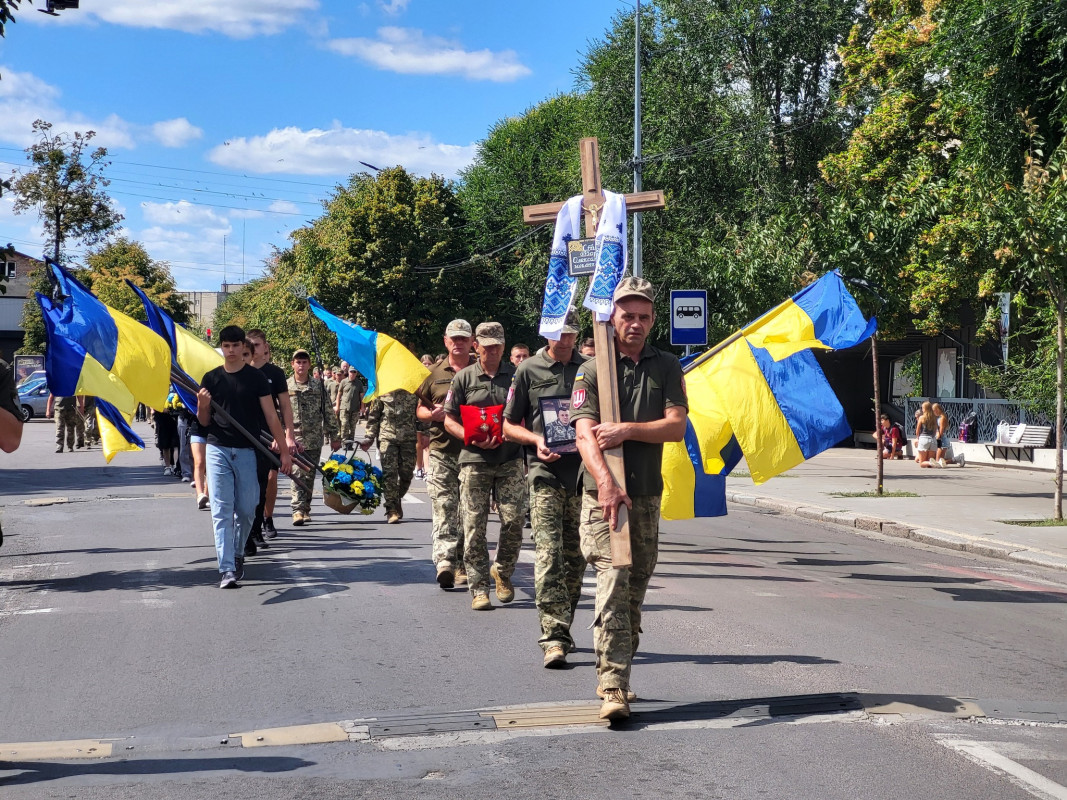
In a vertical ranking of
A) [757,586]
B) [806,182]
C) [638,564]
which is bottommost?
[757,586]

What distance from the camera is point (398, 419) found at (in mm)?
13180

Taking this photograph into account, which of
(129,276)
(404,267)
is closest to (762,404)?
(404,267)

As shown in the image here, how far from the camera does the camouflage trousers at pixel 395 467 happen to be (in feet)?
43.6

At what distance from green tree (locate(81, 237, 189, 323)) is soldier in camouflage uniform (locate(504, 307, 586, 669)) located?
172ft

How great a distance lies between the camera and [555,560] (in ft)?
22.2

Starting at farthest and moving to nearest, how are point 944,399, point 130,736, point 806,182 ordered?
1. point 806,182
2. point 944,399
3. point 130,736

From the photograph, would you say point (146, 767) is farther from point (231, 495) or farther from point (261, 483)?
point (261, 483)

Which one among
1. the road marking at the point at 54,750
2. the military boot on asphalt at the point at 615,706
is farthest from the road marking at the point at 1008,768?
the road marking at the point at 54,750

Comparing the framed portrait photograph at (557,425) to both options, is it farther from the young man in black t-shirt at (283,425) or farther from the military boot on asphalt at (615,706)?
the young man in black t-shirt at (283,425)

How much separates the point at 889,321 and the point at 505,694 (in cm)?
1855

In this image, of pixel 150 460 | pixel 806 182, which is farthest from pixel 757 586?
pixel 806 182

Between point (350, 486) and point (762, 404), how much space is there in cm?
398

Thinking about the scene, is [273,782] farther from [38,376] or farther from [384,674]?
[38,376]

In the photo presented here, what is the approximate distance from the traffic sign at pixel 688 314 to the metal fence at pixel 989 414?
995 cm
